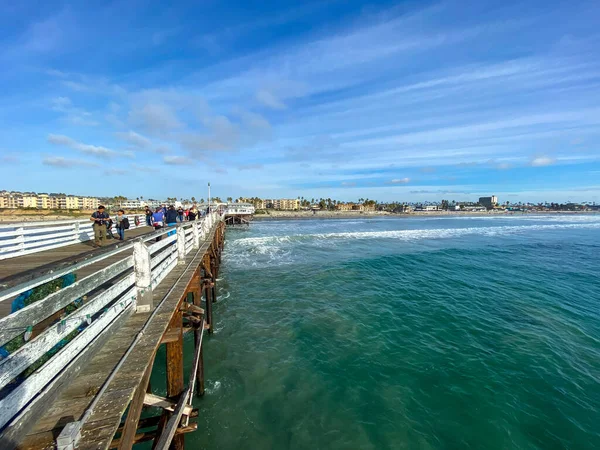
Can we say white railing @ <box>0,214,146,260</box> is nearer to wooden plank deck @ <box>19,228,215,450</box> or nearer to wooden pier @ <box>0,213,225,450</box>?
wooden pier @ <box>0,213,225,450</box>

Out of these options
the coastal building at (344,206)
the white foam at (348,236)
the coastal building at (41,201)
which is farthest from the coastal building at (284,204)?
the white foam at (348,236)

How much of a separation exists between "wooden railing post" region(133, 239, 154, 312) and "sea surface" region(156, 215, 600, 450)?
9.52 feet

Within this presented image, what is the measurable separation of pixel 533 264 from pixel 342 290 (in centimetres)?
1687

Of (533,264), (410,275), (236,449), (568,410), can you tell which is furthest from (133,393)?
(533,264)

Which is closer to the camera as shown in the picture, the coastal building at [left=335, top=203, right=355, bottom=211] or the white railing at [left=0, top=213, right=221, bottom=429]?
the white railing at [left=0, top=213, right=221, bottom=429]

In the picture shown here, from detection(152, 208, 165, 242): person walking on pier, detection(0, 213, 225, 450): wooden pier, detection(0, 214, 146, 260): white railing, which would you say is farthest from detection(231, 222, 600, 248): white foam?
detection(0, 213, 225, 450): wooden pier

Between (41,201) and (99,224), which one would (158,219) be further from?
(41,201)

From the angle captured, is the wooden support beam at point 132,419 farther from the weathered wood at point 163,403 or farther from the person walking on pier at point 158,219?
the person walking on pier at point 158,219

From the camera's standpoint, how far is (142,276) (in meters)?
4.39

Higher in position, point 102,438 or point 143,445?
point 102,438

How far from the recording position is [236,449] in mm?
5012

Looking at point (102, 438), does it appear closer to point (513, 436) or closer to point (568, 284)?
point (513, 436)

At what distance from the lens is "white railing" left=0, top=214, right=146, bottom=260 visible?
8625 millimetres

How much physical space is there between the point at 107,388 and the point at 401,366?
7.09 m
